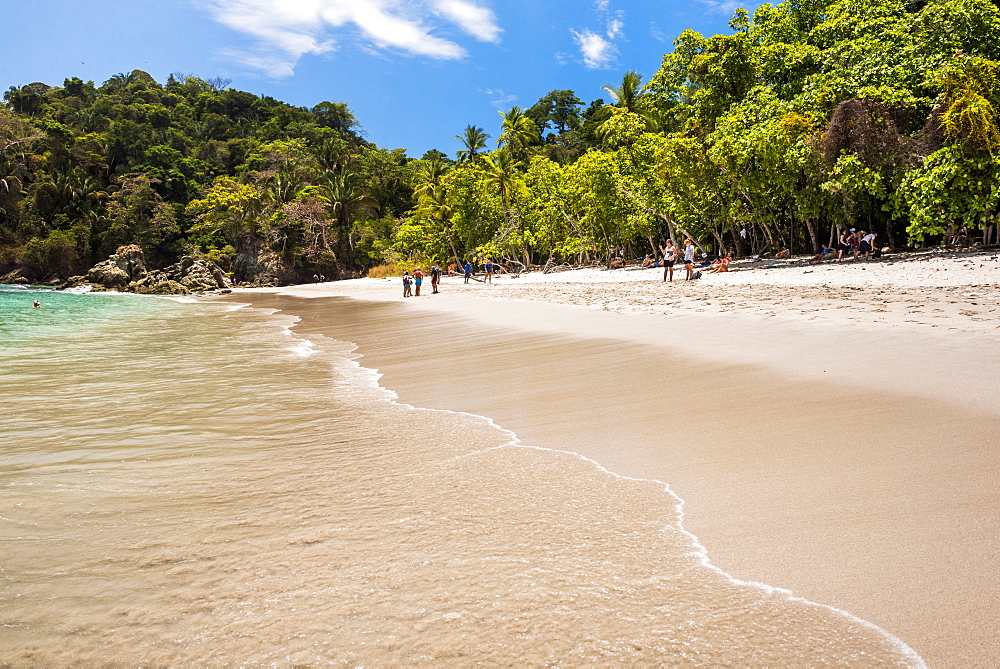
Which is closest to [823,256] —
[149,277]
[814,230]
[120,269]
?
[814,230]

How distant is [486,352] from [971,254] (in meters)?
17.4

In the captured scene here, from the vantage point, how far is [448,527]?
2645mm

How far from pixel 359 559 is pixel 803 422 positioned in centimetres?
318

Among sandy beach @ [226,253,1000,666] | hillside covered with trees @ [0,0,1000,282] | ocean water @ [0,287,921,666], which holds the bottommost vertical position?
ocean water @ [0,287,921,666]

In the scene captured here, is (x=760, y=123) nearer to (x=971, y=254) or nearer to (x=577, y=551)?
(x=971, y=254)

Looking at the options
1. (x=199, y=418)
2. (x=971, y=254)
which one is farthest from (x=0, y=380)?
(x=971, y=254)

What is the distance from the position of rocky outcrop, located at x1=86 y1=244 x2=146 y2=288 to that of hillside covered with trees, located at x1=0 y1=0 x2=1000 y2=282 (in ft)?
10.1

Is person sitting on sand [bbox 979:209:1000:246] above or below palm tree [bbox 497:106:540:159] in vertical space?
below

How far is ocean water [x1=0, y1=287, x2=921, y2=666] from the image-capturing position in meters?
1.82

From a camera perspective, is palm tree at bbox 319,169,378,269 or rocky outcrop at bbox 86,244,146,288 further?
palm tree at bbox 319,169,378,269

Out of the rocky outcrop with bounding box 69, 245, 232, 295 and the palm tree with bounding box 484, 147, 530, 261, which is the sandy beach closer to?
the palm tree with bounding box 484, 147, 530, 261

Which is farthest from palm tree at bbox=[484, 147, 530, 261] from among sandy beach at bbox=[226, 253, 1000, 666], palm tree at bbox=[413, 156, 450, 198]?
sandy beach at bbox=[226, 253, 1000, 666]

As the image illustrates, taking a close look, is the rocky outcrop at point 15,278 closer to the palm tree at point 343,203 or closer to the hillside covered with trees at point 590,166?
the hillside covered with trees at point 590,166

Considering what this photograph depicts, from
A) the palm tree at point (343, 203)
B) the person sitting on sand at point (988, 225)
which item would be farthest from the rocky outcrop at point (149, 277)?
the person sitting on sand at point (988, 225)
